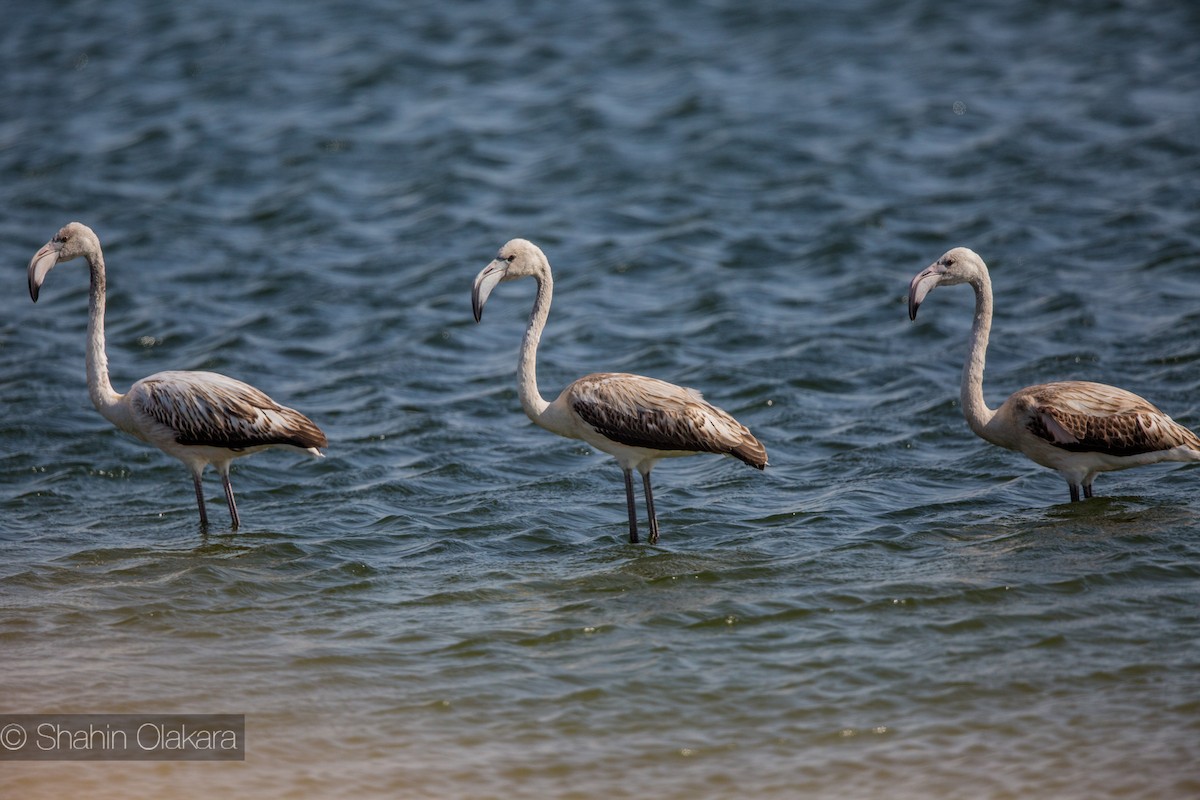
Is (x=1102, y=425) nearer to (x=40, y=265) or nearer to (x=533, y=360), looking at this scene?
(x=533, y=360)

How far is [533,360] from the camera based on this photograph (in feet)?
32.2

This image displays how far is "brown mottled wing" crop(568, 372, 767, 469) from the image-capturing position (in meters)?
9.49

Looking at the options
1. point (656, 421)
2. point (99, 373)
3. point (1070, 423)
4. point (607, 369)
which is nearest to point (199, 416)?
point (99, 373)

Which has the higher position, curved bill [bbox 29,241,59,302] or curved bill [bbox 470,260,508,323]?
curved bill [bbox 29,241,59,302]

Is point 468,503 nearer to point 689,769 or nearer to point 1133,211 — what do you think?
point 689,769

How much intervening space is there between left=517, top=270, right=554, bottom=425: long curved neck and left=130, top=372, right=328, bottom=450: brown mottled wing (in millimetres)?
1547

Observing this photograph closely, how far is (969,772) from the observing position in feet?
20.9

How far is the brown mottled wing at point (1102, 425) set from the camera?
9.39 meters

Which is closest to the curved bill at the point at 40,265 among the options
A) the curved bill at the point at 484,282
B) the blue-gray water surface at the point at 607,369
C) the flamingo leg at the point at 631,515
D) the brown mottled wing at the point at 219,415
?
the brown mottled wing at the point at 219,415

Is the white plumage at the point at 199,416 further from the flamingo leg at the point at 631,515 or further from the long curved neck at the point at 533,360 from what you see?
the flamingo leg at the point at 631,515

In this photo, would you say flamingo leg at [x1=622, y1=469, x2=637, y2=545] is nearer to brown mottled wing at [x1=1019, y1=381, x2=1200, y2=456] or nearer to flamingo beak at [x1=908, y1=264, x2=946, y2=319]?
flamingo beak at [x1=908, y1=264, x2=946, y2=319]
